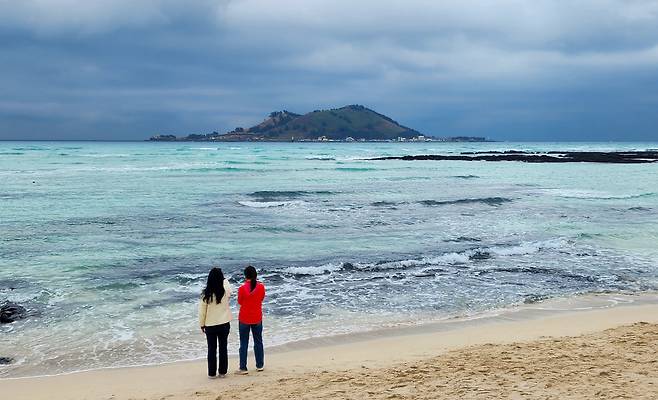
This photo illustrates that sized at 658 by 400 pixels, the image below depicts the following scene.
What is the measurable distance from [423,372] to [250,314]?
2.43m

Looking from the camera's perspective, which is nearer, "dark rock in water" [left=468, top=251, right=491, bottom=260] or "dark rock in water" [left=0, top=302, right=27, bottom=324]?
"dark rock in water" [left=0, top=302, right=27, bottom=324]

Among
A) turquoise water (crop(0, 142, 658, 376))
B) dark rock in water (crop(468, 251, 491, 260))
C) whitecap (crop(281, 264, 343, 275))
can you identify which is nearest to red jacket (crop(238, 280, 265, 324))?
turquoise water (crop(0, 142, 658, 376))

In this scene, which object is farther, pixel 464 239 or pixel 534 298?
pixel 464 239

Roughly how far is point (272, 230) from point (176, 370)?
13590 mm

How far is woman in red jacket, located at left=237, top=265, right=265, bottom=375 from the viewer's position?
8.01 m

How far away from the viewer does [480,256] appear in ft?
57.1

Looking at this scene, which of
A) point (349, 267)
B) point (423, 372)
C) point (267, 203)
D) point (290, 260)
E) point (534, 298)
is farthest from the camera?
point (267, 203)

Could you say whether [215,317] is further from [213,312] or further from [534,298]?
[534,298]

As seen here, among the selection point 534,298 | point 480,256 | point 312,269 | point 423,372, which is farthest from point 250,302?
point 480,256

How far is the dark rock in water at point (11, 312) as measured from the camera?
10824mm

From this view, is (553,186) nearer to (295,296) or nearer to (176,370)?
(295,296)

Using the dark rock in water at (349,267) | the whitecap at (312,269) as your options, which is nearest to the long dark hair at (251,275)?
the whitecap at (312,269)

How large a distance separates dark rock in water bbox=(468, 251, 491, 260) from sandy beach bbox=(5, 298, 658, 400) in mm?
7097

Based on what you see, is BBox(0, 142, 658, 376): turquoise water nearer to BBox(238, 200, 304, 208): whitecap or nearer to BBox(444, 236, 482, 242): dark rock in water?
BBox(444, 236, 482, 242): dark rock in water
